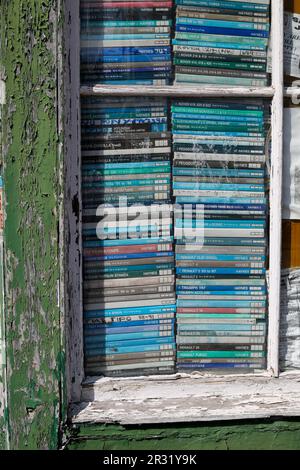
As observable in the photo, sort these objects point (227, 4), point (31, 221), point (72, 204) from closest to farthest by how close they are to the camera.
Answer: point (31, 221) < point (72, 204) < point (227, 4)

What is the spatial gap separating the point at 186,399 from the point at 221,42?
156cm

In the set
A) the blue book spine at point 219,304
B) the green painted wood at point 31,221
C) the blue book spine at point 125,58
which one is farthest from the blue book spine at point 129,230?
the blue book spine at point 125,58

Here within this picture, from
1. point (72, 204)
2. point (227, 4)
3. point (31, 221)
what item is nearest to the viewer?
point (31, 221)

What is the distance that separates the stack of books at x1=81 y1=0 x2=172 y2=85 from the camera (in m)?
2.45

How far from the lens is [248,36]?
2.54 meters

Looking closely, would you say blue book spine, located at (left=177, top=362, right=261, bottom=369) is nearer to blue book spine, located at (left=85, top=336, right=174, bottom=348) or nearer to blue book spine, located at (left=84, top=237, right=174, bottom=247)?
blue book spine, located at (left=85, top=336, right=174, bottom=348)

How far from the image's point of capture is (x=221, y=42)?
253 centimetres

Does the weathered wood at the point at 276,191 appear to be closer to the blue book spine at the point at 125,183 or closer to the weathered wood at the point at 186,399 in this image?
the weathered wood at the point at 186,399

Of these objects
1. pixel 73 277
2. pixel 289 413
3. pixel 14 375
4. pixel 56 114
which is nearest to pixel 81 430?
pixel 14 375

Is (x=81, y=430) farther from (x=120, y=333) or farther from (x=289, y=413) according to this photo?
(x=289, y=413)

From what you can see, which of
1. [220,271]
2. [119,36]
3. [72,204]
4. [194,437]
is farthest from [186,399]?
[119,36]

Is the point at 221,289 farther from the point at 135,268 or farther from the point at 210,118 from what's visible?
the point at 210,118

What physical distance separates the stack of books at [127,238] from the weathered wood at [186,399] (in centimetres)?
8

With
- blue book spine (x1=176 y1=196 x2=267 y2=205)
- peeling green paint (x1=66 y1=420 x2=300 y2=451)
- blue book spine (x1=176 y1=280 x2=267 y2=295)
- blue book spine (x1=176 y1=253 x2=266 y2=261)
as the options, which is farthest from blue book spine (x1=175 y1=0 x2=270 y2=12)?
peeling green paint (x1=66 y1=420 x2=300 y2=451)
